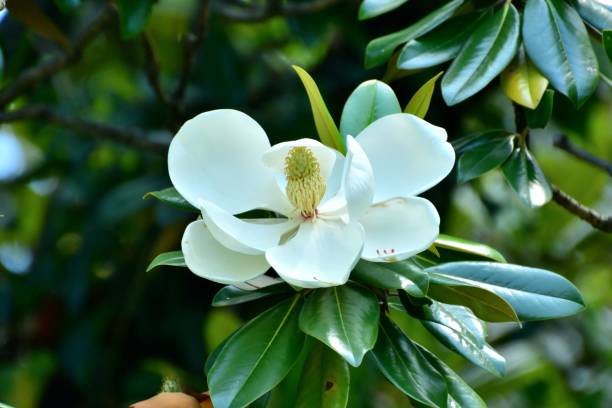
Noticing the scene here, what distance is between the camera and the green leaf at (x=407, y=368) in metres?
0.96

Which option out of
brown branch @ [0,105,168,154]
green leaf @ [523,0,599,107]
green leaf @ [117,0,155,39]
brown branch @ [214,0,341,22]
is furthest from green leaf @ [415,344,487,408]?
brown branch @ [214,0,341,22]

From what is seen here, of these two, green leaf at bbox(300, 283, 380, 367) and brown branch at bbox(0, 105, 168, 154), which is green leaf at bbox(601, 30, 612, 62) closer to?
green leaf at bbox(300, 283, 380, 367)

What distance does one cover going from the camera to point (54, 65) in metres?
1.85

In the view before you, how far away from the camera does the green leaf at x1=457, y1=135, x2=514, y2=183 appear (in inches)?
49.1

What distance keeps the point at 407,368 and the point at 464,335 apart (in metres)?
0.07

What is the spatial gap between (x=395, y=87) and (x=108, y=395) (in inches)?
45.6

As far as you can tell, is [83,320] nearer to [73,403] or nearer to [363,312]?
[73,403]

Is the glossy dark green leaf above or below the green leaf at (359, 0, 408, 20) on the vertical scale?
below

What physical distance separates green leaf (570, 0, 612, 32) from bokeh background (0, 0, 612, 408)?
35.3 inches

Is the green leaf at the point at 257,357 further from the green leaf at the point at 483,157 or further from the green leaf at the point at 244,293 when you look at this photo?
the green leaf at the point at 483,157

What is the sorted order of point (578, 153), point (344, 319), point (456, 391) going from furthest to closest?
1. point (578, 153)
2. point (456, 391)
3. point (344, 319)

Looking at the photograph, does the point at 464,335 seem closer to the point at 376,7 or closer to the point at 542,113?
the point at 542,113

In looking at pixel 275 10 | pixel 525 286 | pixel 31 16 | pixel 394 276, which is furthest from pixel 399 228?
pixel 275 10

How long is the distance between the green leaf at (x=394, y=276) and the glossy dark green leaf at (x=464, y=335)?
0.06 metres
